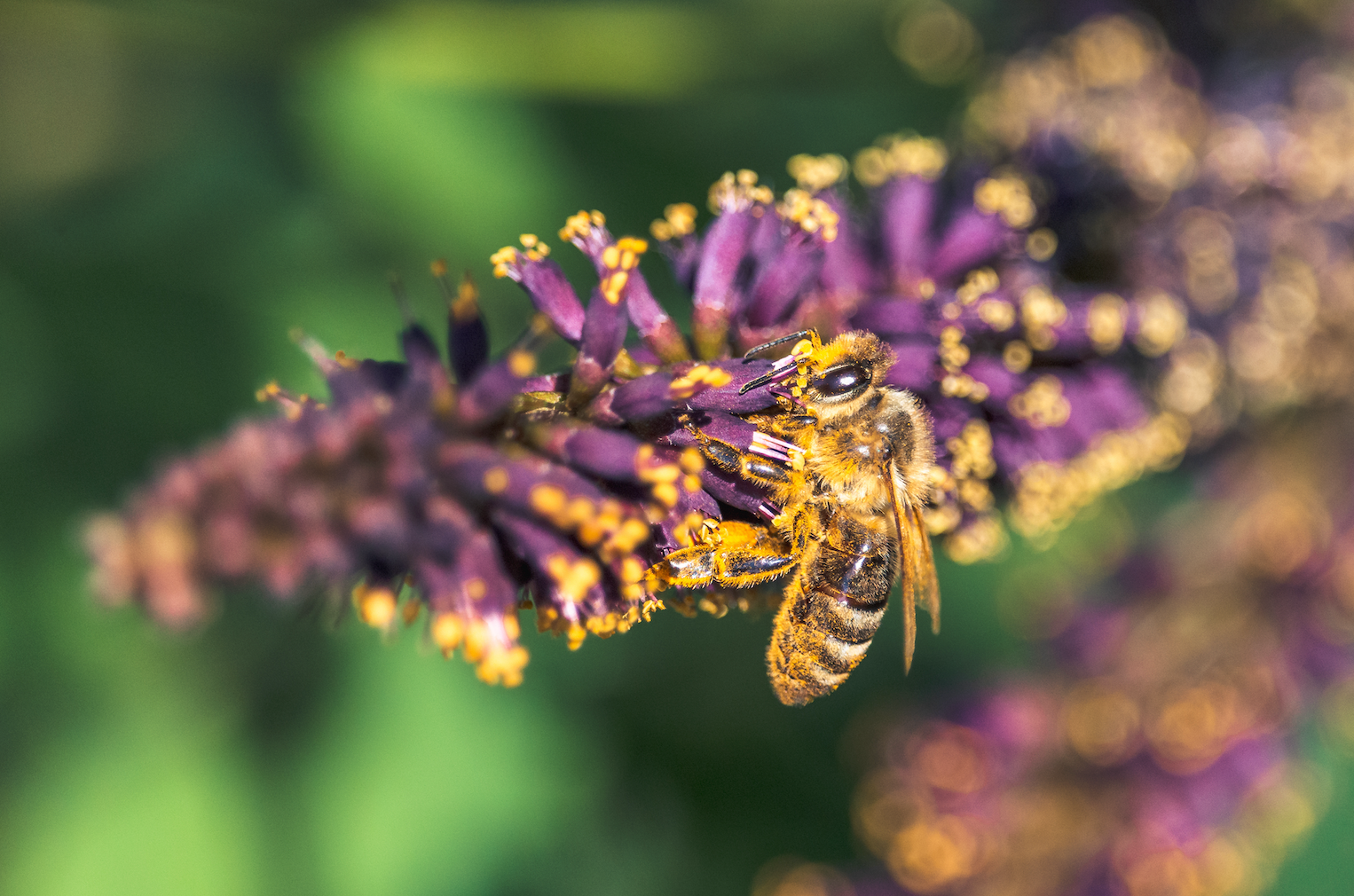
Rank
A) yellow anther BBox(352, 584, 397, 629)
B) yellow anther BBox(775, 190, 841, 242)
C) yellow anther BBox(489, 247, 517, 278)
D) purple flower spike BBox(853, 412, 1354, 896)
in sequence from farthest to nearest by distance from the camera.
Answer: purple flower spike BBox(853, 412, 1354, 896) < yellow anther BBox(775, 190, 841, 242) < yellow anther BBox(489, 247, 517, 278) < yellow anther BBox(352, 584, 397, 629)

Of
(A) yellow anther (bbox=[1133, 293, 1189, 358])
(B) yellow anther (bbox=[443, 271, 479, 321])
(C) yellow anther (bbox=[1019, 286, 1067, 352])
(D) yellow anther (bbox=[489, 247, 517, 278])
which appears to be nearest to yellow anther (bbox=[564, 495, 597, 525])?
(B) yellow anther (bbox=[443, 271, 479, 321])

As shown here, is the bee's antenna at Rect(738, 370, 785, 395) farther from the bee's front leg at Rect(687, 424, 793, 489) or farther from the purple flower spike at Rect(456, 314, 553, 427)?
the purple flower spike at Rect(456, 314, 553, 427)

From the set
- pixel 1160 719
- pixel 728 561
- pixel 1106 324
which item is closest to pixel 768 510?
pixel 728 561

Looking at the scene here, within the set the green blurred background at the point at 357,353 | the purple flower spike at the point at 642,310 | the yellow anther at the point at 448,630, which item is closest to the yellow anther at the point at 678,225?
the purple flower spike at the point at 642,310

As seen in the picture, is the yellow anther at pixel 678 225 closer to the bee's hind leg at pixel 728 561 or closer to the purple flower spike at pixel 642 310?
the purple flower spike at pixel 642 310

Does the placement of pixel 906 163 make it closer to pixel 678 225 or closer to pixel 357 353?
pixel 678 225
